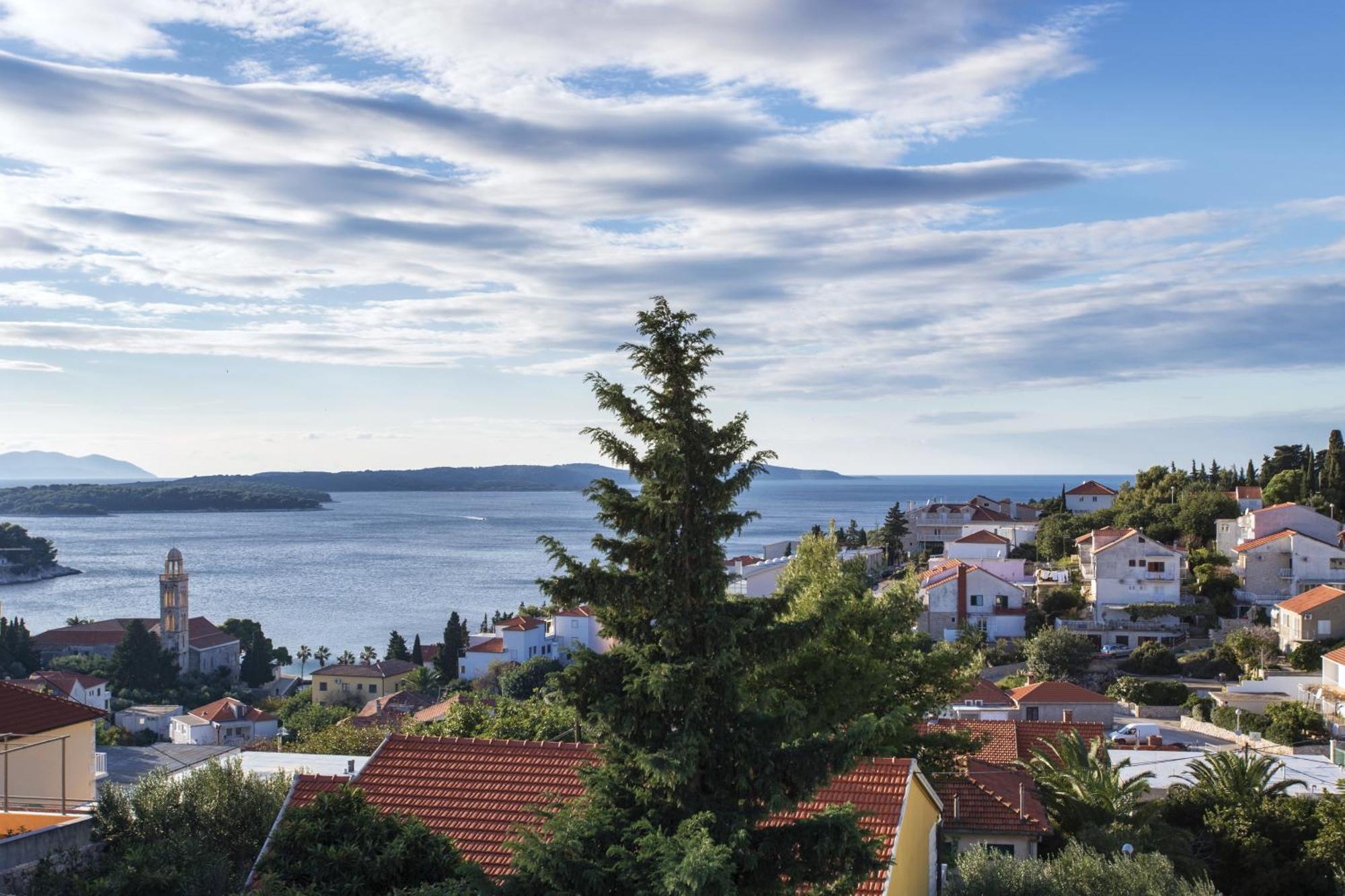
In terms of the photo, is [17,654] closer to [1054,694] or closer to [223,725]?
[223,725]

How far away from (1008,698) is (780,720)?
3335 cm

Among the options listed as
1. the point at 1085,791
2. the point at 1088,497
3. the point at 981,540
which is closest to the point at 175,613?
the point at 981,540

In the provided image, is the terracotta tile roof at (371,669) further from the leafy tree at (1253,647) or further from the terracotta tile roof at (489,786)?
the terracotta tile roof at (489,786)

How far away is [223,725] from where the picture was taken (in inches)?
2491

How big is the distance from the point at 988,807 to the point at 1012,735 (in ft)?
26.8

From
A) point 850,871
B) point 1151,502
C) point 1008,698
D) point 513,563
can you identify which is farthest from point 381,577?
point 850,871

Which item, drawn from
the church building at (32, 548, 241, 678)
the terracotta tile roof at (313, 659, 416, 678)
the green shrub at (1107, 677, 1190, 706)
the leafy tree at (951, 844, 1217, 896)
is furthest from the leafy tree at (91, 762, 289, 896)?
the church building at (32, 548, 241, 678)

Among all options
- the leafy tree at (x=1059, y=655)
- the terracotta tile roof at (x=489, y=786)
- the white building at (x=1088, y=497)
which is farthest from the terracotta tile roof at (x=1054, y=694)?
the white building at (x=1088, y=497)

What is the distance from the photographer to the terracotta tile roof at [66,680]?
64188mm

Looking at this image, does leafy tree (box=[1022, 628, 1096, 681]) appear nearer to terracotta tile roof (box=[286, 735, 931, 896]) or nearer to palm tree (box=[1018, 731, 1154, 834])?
palm tree (box=[1018, 731, 1154, 834])

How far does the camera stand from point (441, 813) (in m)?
12.6

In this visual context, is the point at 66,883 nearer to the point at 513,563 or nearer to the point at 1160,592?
the point at 1160,592

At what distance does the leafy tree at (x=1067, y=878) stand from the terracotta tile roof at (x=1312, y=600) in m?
41.3

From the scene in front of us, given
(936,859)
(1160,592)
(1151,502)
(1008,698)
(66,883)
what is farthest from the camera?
(1151,502)
